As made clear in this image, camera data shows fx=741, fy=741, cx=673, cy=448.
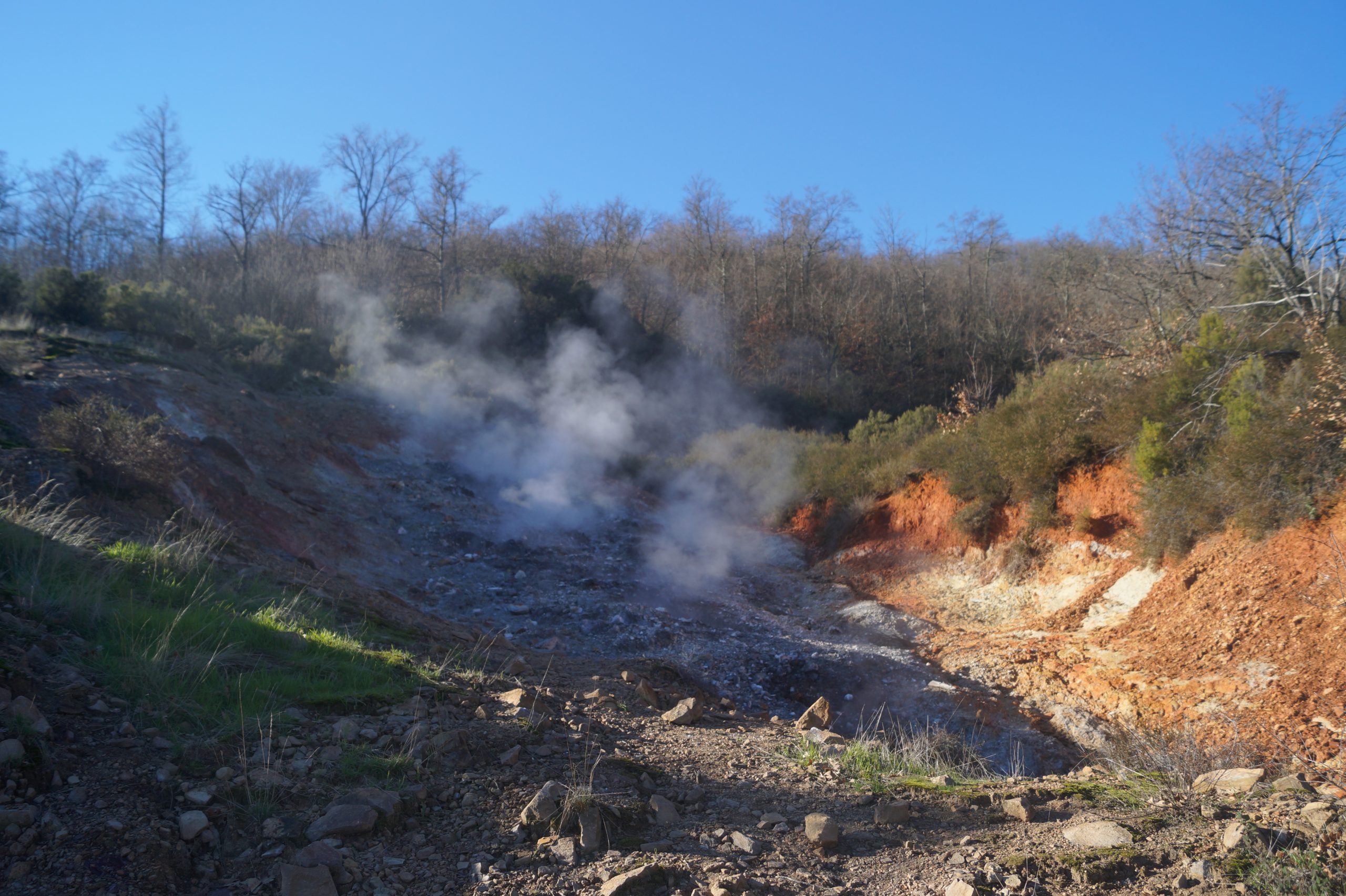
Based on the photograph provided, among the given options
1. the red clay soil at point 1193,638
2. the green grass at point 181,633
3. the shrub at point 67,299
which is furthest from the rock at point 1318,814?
the shrub at point 67,299

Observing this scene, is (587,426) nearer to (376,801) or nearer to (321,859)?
(376,801)

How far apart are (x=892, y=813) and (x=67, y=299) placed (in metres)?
19.3

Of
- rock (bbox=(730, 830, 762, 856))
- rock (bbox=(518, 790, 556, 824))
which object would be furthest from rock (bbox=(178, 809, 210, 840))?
rock (bbox=(730, 830, 762, 856))

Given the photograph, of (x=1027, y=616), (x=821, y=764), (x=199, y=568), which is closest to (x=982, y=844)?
(x=821, y=764)

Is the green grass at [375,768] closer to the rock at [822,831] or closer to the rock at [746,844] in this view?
the rock at [746,844]

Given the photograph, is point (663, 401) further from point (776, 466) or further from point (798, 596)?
point (798, 596)

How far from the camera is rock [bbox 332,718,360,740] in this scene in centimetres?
362

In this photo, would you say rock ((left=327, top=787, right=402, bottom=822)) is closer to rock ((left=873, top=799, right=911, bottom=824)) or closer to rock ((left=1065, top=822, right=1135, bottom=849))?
rock ((left=873, top=799, right=911, bottom=824))

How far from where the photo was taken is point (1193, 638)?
27.2 ft

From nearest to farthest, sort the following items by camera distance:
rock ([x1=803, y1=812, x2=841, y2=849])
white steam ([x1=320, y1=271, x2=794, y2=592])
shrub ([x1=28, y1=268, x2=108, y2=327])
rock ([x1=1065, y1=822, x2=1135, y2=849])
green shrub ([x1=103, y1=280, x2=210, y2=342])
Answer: rock ([x1=1065, y1=822, x2=1135, y2=849])
rock ([x1=803, y1=812, x2=841, y2=849])
shrub ([x1=28, y1=268, x2=108, y2=327])
white steam ([x1=320, y1=271, x2=794, y2=592])
green shrub ([x1=103, y1=280, x2=210, y2=342])

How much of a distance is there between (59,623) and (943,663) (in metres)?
9.05

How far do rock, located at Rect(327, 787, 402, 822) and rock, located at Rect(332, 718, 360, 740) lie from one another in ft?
1.90

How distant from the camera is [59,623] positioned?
3.98 metres

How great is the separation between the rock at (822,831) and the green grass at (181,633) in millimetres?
2442
